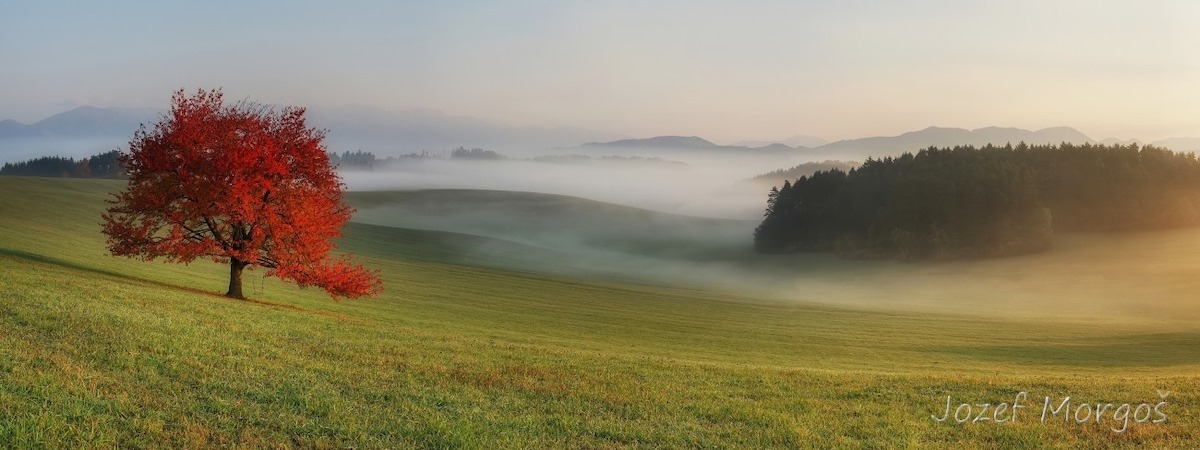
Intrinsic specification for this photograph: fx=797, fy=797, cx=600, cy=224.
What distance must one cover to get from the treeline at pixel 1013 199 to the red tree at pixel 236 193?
78589 mm

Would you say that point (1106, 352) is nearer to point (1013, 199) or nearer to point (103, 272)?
point (103, 272)

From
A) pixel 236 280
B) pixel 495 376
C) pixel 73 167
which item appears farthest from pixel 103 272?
pixel 73 167

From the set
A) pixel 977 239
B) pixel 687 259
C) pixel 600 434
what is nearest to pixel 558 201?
pixel 687 259

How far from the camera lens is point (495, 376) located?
15.9 meters

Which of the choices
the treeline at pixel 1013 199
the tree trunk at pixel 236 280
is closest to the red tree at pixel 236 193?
the tree trunk at pixel 236 280

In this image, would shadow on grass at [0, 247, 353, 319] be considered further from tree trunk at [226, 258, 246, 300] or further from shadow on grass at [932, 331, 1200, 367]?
shadow on grass at [932, 331, 1200, 367]

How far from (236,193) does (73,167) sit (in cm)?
18908

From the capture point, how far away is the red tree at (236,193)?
1259 inches

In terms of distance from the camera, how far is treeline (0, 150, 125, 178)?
182 meters

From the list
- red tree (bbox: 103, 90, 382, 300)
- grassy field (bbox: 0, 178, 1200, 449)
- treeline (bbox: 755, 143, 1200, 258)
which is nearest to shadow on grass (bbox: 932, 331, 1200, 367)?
grassy field (bbox: 0, 178, 1200, 449)

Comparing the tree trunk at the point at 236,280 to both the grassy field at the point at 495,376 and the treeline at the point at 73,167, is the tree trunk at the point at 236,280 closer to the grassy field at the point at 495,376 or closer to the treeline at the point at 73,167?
the grassy field at the point at 495,376

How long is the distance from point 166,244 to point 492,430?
87.3ft

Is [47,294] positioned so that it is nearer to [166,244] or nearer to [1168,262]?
[166,244]

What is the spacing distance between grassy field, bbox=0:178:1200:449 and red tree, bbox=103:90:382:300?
3389 millimetres
